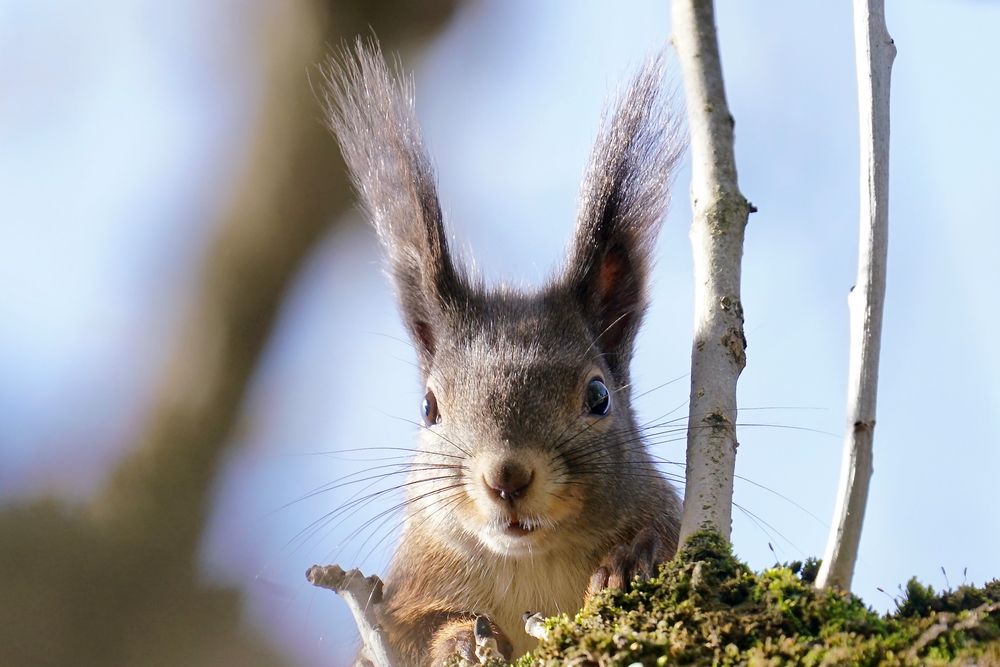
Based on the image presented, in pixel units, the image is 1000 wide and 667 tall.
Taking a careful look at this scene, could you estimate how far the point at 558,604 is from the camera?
3633mm

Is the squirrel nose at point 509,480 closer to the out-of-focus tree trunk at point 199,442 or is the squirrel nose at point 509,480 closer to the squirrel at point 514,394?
the squirrel at point 514,394

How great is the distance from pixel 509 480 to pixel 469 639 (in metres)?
0.57

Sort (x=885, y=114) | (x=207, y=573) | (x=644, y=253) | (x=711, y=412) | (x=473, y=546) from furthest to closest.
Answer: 1. (x=207, y=573)
2. (x=644, y=253)
3. (x=473, y=546)
4. (x=711, y=412)
5. (x=885, y=114)

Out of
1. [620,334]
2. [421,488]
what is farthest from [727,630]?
[620,334]

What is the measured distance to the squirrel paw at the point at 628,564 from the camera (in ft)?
9.45

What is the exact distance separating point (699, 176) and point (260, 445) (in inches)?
125

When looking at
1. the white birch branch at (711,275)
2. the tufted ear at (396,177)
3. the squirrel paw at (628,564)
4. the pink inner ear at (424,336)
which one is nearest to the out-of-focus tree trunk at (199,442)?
the tufted ear at (396,177)

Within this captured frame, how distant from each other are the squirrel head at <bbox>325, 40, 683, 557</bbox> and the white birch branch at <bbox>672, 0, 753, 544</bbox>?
0.83m

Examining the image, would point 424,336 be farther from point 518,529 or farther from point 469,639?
point 469,639

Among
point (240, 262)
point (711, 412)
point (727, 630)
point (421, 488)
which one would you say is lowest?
point (727, 630)

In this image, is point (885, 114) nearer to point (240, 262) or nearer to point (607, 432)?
point (607, 432)

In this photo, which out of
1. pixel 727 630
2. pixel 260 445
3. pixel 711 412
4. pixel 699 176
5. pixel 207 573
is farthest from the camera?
pixel 260 445

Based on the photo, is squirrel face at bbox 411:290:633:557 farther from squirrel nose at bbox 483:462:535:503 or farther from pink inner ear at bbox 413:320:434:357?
pink inner ear at bbox 413:320:434:357

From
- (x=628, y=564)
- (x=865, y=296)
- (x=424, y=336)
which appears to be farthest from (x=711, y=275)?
(x=424, y=336)
